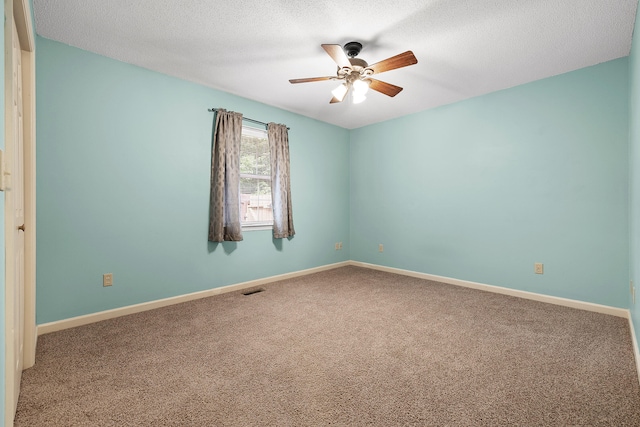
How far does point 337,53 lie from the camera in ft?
7.32

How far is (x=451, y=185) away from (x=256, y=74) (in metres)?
2.75

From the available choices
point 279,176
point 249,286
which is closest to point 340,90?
point 279,176

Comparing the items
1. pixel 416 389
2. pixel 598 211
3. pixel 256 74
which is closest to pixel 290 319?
pixel 416 389

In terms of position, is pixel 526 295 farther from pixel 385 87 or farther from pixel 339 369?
pixel 385 87

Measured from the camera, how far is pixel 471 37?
8.03 ft

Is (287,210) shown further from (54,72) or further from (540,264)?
(540,264)

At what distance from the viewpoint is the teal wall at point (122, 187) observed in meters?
2.48

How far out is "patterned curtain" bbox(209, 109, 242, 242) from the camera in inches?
136

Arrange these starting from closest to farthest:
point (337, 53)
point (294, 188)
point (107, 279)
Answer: point (337, 53) < point (107, 279) < point (294, 188)

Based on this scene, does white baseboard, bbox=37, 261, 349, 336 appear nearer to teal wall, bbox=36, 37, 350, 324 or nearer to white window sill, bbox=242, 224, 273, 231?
teal wall, bbox=36, 37, 350, 324

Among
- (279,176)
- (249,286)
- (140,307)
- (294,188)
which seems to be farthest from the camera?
(294,188)

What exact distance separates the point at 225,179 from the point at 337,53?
197cm

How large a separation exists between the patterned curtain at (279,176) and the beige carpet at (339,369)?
1363 mm

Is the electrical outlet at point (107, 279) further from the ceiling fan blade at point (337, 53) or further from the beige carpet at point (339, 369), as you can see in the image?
the ceiling fan blade at point (337, 53)
